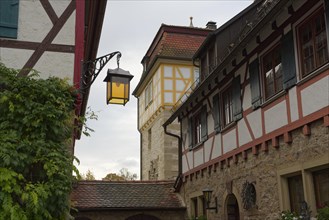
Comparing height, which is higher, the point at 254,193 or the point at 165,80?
the point at 165,80

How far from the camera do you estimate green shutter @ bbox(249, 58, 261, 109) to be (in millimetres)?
9344

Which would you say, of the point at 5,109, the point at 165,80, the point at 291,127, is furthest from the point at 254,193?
the point at 165,80

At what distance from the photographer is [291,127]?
25.9 feet

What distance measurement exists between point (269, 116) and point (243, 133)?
142 centimetres

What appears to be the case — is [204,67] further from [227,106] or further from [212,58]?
[227,106]

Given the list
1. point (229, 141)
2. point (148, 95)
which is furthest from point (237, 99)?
point (148, 95)

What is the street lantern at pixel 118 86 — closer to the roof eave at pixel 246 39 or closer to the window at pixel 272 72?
the roof eave at pixel 246 39

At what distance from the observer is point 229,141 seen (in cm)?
1105

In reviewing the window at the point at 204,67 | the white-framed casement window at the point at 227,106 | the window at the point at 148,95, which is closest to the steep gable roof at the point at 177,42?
the window at the point at 148,95

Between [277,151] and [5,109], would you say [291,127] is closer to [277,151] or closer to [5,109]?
[277,151]

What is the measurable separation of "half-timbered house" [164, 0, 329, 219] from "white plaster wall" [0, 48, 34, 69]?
4205mm

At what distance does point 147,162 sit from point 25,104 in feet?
56.8

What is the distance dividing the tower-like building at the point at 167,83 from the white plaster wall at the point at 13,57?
513 inches

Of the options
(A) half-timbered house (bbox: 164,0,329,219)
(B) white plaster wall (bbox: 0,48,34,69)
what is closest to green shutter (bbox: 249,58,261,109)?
(A) half-timbered house (bbox: 164,0,329,219)
